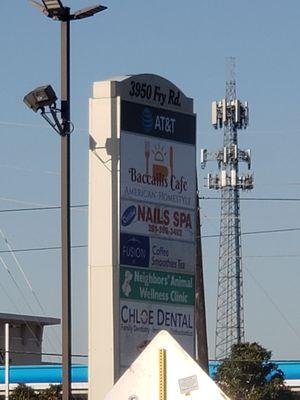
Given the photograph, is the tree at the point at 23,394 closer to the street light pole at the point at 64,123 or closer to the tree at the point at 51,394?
the tree at the point at 51,394

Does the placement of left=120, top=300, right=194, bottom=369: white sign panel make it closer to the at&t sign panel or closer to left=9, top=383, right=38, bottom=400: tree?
the at&t sign panel

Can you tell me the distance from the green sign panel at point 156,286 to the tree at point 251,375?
17074 millimetres

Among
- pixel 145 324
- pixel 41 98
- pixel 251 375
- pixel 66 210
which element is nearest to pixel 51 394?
pixel 251 375

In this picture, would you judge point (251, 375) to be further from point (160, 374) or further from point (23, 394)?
point (160, 374)

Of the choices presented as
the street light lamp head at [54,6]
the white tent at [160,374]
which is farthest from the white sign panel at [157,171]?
the white tent at [160,374]

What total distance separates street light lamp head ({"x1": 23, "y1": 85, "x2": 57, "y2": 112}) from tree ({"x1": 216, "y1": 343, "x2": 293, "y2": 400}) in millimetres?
19450

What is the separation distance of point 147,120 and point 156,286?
2.29 m

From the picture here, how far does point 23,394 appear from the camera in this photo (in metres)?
37.5

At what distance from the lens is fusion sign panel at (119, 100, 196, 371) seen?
16.3m

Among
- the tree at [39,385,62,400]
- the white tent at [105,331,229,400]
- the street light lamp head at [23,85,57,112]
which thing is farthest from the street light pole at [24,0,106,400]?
the tree at [39,385,62,400]

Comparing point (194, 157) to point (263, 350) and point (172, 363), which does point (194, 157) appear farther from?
point (263, 350)

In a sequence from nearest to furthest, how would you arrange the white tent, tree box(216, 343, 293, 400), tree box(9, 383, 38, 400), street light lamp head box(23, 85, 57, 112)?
the white tent, street light lamp head box(23, 85, 57, 112), tree box(216, 343, 293, 400), tree box(9, 383, 38, 400)

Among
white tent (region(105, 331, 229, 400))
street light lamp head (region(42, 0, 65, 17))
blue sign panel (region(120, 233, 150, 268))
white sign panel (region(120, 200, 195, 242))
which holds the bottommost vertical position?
white tent (region(105, 331, 229, 400))

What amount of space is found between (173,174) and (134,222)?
1024 millimetres
